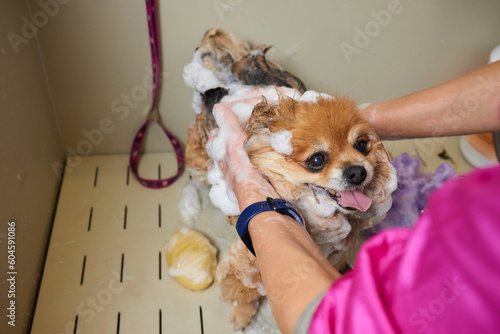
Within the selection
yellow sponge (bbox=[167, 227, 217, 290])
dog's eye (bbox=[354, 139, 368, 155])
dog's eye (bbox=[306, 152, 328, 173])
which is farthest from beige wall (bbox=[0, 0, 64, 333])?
dog's eye (bbox=[354, 139, 368, 155])

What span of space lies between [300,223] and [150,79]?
1.08m

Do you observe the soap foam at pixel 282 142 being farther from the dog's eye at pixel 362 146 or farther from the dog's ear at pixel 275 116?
the dog's eye at pixel 362 146

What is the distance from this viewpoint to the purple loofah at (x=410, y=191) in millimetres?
1719

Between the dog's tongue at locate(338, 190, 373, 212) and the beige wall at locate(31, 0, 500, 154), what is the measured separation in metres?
0.91

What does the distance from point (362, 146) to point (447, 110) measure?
277 mm

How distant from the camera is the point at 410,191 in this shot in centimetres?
176

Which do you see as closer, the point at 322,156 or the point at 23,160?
the point at 322,156

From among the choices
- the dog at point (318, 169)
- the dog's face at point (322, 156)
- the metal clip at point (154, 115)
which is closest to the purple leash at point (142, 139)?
the metal clip at point (154, 115)

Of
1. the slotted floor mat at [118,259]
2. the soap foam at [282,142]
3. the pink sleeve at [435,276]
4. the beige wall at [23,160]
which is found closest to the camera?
the pink sleeve at [435,276]

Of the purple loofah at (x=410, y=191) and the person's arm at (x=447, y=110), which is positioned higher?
the person's arm at (x=447, y=110)

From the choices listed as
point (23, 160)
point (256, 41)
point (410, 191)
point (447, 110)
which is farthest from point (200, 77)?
point (410, 191)

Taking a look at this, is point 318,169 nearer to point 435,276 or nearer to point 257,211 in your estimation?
point 257,211

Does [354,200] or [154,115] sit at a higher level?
[154,115]

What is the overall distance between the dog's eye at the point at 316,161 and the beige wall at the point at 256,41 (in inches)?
33.9
